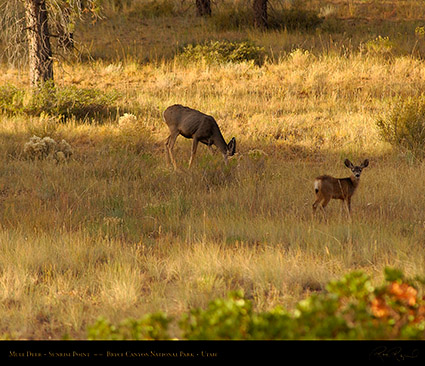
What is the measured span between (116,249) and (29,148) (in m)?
5.59

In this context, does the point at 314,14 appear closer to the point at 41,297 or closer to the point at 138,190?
the point at 138,190

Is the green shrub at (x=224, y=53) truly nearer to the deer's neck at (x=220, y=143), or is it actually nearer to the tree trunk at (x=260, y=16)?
the tree trunk at (x=260, y=16)

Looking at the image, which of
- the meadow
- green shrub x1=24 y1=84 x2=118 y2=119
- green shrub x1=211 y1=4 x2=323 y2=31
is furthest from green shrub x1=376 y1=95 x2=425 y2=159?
green shrub x1=211 y1=4 x2=323 y2=31

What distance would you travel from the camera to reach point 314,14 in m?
24.5

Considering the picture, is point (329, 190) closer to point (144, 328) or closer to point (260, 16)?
point (144, 328)

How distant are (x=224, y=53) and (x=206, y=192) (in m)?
10.9

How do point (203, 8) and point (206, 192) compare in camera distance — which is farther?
point (203, 8)

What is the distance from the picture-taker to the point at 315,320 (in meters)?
3.16

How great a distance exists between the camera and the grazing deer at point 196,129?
10784mm

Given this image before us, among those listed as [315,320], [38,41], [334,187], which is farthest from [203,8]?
[315,320]
